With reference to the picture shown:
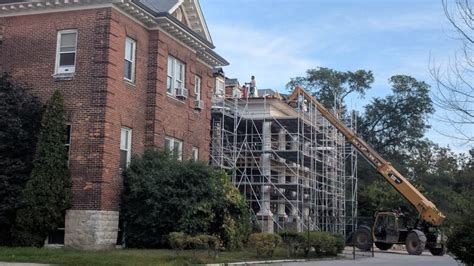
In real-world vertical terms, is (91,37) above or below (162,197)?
above

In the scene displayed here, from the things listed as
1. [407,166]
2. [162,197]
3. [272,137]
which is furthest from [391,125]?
[162,197]

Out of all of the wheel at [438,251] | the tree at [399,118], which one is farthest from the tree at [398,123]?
the wheel at [438,251]

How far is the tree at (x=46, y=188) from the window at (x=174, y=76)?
6280mm

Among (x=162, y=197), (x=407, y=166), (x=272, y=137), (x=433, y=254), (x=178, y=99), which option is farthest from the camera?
(x=407, y=166)

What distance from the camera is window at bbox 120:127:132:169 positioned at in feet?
78.1

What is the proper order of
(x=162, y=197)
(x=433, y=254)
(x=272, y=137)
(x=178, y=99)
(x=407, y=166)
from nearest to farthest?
1. (x=162, y=197)
2. (x=178, y=99)
3. (x=433, y=254)
4. (x=272, y=137)
5. (x=407, y=166)

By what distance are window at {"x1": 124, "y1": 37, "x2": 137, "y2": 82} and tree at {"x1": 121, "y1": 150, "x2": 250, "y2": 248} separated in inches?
125

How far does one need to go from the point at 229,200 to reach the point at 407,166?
48586 millimetres

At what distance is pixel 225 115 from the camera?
35.9m

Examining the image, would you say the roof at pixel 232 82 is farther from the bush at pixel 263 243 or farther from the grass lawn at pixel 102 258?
the grass lawn at pixel 102 258

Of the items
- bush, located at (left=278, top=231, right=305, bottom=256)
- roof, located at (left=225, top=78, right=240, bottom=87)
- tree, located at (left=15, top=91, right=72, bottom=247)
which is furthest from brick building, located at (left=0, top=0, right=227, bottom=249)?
roof, located at (left=225, top=78, right=240, bottom=87)

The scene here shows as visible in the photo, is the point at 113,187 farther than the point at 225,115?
No

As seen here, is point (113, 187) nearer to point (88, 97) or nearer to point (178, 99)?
point (88, 97)

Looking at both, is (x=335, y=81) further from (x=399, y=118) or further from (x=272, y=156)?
(x=272, y=156)
